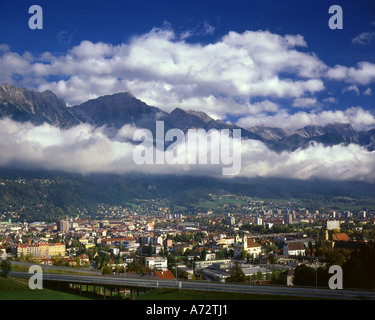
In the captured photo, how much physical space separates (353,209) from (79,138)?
11461 centimetres

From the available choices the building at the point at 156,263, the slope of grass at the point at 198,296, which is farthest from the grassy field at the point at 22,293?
the building at the point at 156,263

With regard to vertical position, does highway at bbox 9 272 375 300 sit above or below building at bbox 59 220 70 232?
above

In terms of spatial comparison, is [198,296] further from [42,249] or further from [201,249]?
[42,249]


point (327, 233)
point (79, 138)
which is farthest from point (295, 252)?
point (79, 138)

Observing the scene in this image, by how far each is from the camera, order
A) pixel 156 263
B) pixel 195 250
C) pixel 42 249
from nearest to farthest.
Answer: pixel 156 263, pixel 195 250, pixel 42 249

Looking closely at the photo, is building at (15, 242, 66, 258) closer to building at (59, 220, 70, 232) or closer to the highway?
the highway

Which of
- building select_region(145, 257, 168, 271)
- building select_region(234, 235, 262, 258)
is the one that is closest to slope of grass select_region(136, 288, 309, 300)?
building select_region(145, 257, 168, 271)

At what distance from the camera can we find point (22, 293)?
820 inches

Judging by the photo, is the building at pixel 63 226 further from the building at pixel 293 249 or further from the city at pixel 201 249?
the building at pixel 293 249

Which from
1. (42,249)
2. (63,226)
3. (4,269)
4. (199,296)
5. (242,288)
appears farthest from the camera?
(63,226)

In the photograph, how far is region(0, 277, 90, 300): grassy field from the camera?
64.6ft

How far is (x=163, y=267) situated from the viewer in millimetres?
42812

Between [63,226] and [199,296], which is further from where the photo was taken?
[63,226]

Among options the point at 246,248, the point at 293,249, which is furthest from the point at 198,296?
the point at 293,249
